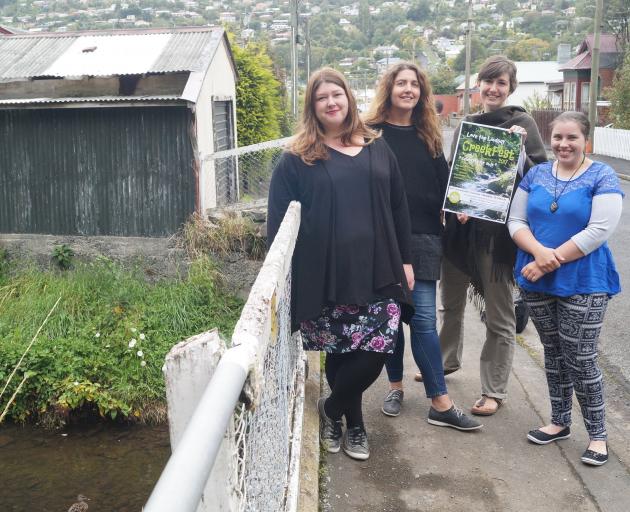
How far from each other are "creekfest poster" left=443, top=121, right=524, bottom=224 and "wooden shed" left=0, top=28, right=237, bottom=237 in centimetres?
514

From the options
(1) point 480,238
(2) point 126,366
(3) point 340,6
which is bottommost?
(2) point 126,366

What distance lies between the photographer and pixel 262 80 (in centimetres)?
1479

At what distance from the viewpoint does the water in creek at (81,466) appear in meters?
6.21

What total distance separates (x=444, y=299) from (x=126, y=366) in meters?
4.01

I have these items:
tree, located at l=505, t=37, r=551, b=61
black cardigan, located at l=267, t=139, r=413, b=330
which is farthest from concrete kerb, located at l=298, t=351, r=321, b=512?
tree, located at l=505, t=37, r=551, b=61

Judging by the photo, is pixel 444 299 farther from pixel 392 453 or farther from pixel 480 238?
pixel 392 453

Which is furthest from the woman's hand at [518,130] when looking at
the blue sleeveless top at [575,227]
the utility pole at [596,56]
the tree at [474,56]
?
the tree at [474,56]

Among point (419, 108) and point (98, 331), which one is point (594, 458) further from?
point (98, 331)

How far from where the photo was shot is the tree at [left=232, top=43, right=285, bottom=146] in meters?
14.4

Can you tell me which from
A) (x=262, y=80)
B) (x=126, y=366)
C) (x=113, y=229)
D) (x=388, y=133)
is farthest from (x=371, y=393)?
(x=262, y=80)

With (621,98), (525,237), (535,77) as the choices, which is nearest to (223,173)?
(525,237)

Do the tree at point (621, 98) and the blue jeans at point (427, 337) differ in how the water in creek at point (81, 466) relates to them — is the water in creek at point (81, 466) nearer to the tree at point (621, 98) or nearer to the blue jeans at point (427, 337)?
the blue jeans at point (427, 337)

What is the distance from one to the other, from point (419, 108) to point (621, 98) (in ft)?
90.2

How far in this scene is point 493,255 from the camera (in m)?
4.39
